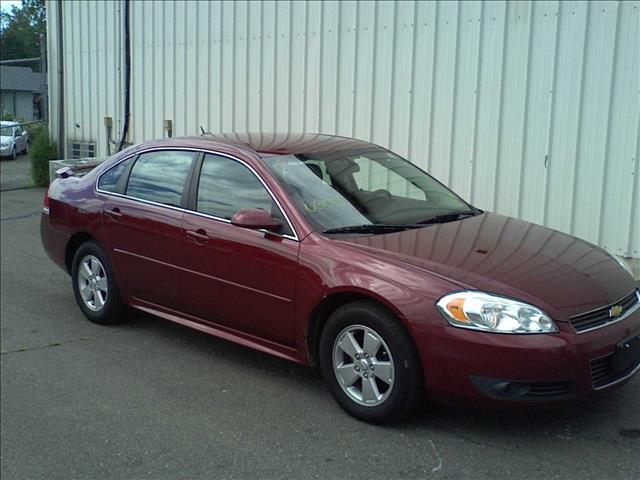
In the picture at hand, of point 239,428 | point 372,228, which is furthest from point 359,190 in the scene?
point 239,428

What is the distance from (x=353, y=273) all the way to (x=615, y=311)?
4.70ft

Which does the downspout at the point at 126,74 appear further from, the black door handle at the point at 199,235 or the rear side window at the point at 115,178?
the black door handle at the point at 199,235

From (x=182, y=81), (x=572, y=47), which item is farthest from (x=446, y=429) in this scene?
(x=182, y=81)

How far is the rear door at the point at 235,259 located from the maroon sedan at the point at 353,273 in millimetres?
11

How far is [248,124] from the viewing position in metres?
10.6

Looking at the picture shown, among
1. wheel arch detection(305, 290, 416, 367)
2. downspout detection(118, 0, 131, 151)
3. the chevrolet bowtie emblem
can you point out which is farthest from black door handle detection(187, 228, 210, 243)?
downspout detection(118, 0, 131, 151)

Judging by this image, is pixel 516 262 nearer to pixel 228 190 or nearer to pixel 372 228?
pixel 372 228

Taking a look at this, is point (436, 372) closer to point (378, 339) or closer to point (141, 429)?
point (378, 339)

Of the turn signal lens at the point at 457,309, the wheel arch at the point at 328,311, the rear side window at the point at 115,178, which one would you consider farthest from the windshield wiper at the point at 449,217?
the rear side window at the point at 115,178

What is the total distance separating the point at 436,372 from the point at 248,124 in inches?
288

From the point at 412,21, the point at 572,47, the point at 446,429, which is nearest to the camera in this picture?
the point at 446,429

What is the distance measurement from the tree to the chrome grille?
14.2 meters

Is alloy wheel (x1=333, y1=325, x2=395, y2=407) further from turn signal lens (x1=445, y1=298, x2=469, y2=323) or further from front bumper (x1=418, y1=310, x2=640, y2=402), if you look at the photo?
turn signal lens (x1=445, y1=298, x2=469, y2=323)

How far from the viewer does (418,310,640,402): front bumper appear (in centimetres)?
372
